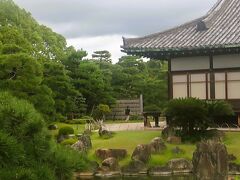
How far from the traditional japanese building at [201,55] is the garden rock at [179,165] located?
6.07 meters

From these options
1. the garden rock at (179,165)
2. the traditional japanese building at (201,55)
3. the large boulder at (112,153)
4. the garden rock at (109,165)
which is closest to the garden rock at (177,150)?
the garden rock at (179,165)

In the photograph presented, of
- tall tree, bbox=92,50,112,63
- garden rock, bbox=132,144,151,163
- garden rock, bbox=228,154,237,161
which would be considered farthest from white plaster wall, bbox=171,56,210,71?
tall tree, bbox=92,50,112,63

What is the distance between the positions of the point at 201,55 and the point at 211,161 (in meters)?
9.66

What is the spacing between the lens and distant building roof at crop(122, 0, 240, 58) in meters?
22.8

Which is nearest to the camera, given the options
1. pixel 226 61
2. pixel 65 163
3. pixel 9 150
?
pixel 9 150

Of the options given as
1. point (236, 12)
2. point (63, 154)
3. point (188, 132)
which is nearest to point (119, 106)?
point (236, 12)

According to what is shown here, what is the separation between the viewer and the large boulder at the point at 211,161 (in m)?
15.1

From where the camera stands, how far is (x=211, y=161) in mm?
15133

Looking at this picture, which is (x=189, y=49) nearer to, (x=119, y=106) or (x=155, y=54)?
(x=155, y=54)

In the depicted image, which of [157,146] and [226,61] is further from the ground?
[226,61]

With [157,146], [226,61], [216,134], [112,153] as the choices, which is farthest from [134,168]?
[226,61]

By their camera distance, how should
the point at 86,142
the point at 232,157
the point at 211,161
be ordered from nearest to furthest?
1. the point at 211,161
2. the point at 232,157
3. the point at 86,142

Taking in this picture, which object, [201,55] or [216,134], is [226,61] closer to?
[201,55]

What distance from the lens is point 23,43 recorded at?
3002cm
